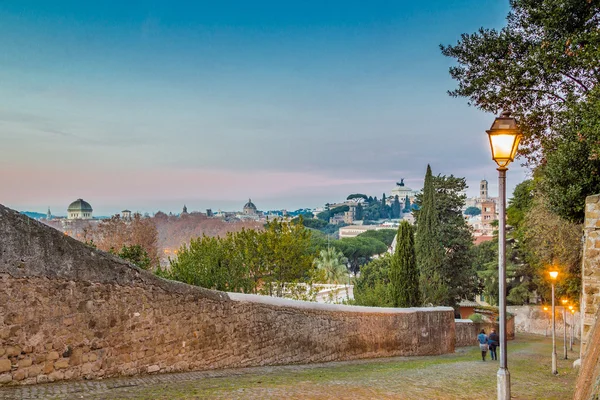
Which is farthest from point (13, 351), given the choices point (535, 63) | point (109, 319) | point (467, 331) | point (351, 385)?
point (467, 331)

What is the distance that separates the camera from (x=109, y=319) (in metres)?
7.54

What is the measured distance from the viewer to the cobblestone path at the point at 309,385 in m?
6.59

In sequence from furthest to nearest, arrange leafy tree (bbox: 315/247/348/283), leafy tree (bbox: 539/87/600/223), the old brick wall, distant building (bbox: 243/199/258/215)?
1. distant building (bbox: 243/199/258/215)
2. leafy tree (bbox: 315/247/348/283)
3. leafy tree (bbox: 539/87/600/223)
4. the old brick wall

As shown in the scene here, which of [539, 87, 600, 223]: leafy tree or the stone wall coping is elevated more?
[539, 87, 600, 223]: leafy tree

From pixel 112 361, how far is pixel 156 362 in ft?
2.72

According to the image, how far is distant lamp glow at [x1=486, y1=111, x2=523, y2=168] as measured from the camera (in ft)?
18.9

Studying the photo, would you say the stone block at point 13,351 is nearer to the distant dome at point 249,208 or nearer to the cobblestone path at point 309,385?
the cobblestone path at point 309,385

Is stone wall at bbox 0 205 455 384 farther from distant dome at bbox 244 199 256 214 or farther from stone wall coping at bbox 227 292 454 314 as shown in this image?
distant dome at bbox 244 199 256 214

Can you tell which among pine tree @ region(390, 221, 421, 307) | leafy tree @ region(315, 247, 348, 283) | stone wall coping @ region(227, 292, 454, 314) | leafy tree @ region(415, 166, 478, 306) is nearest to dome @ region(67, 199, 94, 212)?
leafy tree @ region(315, 247, 348, 283)

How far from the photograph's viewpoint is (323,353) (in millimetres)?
12219

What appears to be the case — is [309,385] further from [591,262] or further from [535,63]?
[535,63]

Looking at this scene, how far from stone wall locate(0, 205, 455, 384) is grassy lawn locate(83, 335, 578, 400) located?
0.61 meters

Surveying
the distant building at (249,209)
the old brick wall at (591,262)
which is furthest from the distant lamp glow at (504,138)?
the distant building at (249,209)

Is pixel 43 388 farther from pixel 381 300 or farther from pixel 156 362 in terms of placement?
pixel 381 300
